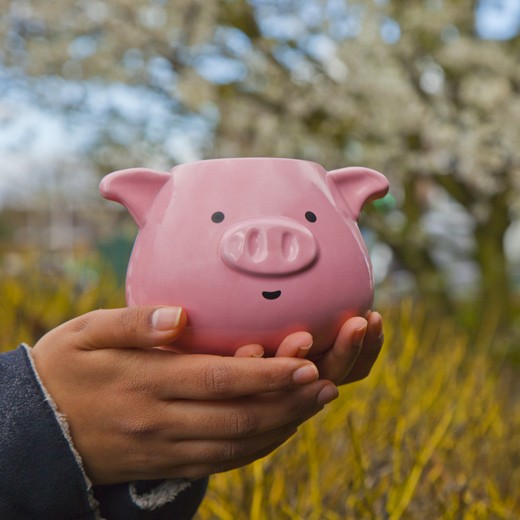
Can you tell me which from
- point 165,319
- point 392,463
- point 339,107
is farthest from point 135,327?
point 339,107

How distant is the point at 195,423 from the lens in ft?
2.95

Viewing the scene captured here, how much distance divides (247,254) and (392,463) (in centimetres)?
116

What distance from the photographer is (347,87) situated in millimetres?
5320

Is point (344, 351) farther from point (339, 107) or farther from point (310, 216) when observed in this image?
point (339, 107)

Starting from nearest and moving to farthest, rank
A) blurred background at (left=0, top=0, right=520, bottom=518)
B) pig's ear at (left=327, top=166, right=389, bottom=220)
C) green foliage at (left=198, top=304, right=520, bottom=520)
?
1. pig's ear at (left=327, top=166, right=389, bottom=220)
2. green foliage at (left=198, top=304, right=520, bottom=520)
3. blurred background at (left=0, top=0, right=520, bottom=518)

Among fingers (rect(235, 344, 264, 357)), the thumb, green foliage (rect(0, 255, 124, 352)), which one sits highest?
the thumb

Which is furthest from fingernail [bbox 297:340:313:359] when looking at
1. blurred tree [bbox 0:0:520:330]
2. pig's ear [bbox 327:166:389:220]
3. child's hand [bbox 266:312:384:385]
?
blurred tree [bbox 0:0:520:330]

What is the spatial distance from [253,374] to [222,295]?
0.37 ft

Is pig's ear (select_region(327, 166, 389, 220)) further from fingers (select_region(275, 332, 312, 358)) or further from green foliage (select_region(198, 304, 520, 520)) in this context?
green foliage (select_region(198, 304, 520, 520))

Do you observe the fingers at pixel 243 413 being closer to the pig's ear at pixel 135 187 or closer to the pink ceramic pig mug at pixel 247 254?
the pink ceramic pig mug at pixel 247 254

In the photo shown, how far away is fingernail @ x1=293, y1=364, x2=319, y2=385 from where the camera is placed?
0.88 meters

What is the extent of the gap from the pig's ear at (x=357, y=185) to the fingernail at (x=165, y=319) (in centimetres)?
32

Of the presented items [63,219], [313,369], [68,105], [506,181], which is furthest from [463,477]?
[63,219]

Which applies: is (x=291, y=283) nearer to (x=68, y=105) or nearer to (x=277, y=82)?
(x=277, y=82)
